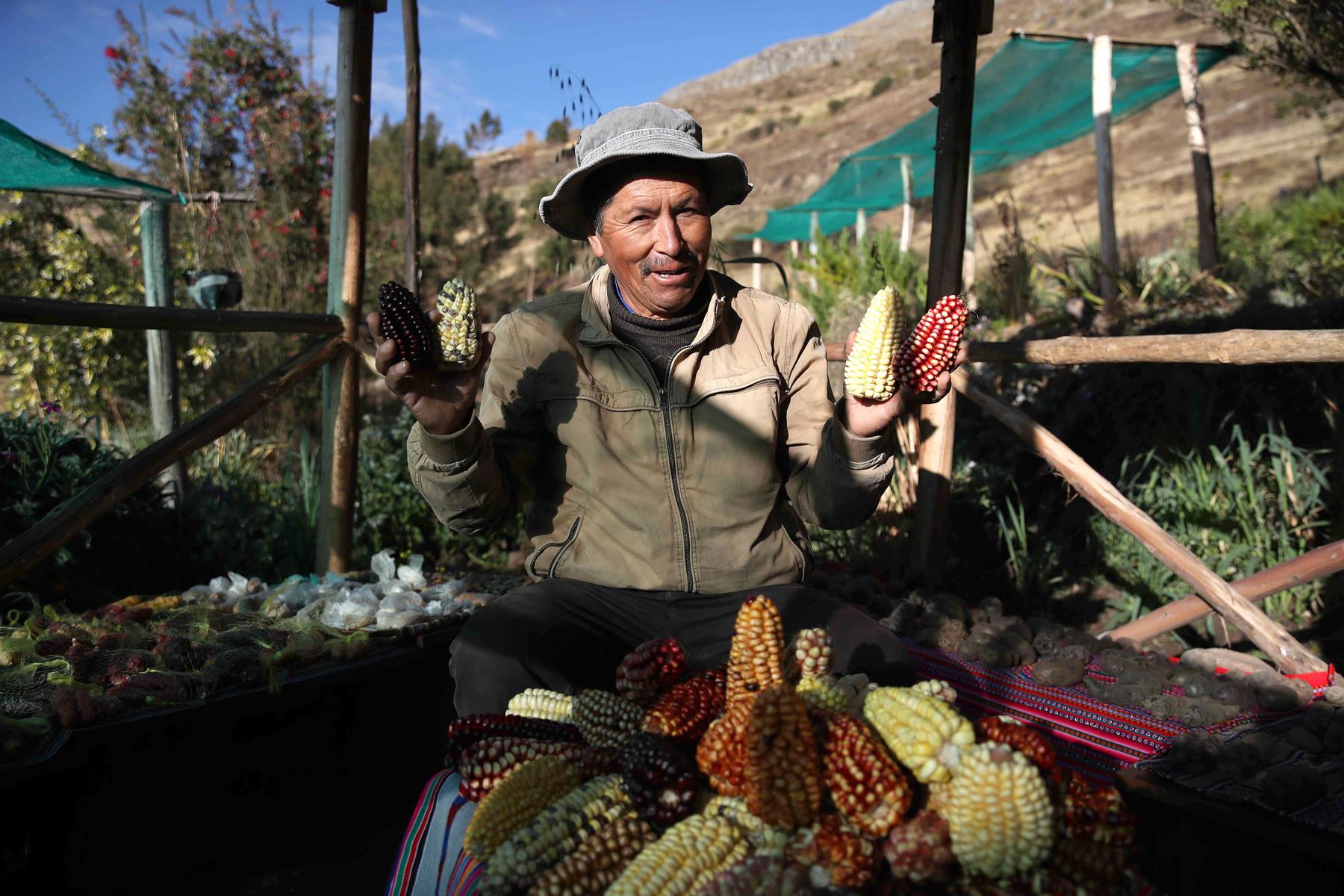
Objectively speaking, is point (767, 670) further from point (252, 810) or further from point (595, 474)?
point (252, 810)

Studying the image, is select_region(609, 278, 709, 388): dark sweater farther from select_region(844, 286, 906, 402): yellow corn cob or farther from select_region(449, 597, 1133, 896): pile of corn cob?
select_region(449, 597, 1133, 896): pile of corn cob

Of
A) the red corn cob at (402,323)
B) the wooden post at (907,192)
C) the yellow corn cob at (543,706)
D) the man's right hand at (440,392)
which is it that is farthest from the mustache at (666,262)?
the wooden post at (907,192)

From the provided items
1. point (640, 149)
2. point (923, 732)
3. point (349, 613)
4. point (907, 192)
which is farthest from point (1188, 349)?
point (907, 192)

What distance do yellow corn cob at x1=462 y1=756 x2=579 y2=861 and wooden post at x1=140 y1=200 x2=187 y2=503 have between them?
505 cm

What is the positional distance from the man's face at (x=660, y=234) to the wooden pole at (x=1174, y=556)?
5.64 ft

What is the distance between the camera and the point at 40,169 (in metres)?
4.59

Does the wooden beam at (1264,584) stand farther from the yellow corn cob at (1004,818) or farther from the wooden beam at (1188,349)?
the yellow corn cob at (1004,818)

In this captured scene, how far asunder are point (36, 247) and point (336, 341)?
18.7 feet

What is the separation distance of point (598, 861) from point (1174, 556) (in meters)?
2.53

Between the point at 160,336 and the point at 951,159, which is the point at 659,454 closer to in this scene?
the point at 951,159

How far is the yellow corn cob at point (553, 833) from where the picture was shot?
143 cm

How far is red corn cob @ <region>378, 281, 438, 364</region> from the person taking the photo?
2.06 m

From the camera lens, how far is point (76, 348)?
766 centimetres

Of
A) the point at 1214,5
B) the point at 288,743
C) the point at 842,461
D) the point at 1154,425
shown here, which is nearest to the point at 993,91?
the point at 1214,5
